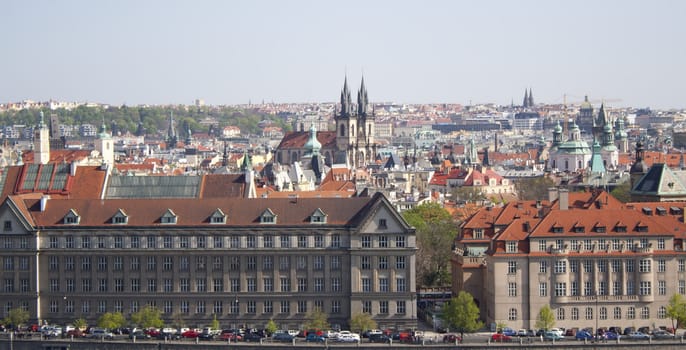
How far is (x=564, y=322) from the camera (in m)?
83.2

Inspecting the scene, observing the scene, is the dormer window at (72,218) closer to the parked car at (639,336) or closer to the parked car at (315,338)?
the parked car at (315,338)

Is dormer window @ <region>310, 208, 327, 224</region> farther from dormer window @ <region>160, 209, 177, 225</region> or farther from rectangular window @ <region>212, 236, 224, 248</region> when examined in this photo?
dormer window @ <region>160, 209, 177, 225</region>

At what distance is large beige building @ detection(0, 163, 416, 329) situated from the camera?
273ft

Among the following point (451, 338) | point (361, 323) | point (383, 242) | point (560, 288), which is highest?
point (383, 242)

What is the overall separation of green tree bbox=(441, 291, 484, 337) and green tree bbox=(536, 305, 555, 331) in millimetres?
2844

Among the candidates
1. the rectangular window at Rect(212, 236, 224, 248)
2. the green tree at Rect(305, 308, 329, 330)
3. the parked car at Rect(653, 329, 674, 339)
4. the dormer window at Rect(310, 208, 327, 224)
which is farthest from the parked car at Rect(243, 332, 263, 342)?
the parked car at Rect(653, 329, 674, 339)

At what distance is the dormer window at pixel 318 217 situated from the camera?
8394 centimetres

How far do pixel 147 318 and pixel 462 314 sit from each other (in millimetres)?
15107

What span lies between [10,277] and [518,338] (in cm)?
2568

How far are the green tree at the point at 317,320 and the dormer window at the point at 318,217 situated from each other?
4257mm

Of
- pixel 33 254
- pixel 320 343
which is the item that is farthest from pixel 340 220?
pixel 33 254

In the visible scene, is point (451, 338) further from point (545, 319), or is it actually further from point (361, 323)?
point (545, 319)

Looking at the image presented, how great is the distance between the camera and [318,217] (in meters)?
84.1

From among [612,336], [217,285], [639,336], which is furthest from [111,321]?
[639,336]
